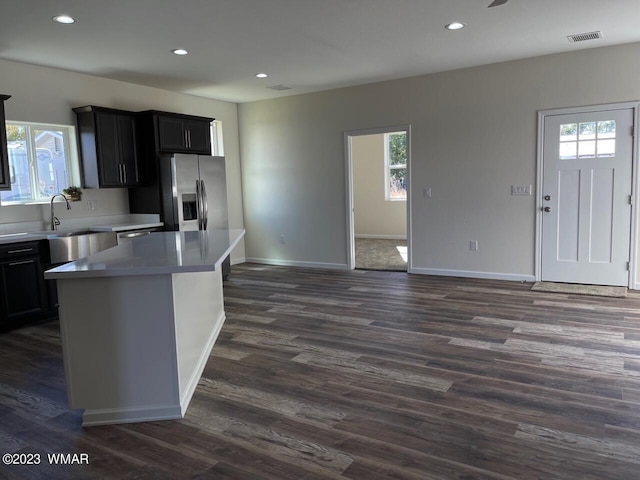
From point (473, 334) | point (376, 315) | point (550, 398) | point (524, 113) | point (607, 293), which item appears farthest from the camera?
point (524, 113)

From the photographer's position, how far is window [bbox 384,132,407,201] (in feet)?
34.1

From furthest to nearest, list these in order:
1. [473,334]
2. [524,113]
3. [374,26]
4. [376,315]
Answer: [524,113] < [376,315] < [374,26] < [473,334]

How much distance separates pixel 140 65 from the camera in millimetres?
5242

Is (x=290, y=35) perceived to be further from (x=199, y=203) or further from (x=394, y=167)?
(x=394, y=167)

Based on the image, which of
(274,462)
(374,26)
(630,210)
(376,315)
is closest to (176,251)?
(274,462)

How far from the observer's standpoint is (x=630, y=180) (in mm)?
5180

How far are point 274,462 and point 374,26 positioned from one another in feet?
11.9

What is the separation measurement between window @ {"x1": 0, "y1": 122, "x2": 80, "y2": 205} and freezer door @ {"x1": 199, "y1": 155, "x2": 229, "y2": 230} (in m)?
Result: 1.50

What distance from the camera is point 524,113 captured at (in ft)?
18.5

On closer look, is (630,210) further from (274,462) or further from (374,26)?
(274,462)

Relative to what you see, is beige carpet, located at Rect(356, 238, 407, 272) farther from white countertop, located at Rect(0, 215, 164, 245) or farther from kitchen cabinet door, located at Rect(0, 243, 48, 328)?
kitchen cabinet door, located at Rect(0, 243, 48, 328)

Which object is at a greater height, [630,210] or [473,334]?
[630,210]

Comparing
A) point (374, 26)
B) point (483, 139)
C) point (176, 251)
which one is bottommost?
point (176, 251)

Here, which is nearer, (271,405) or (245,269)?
(271,405)
